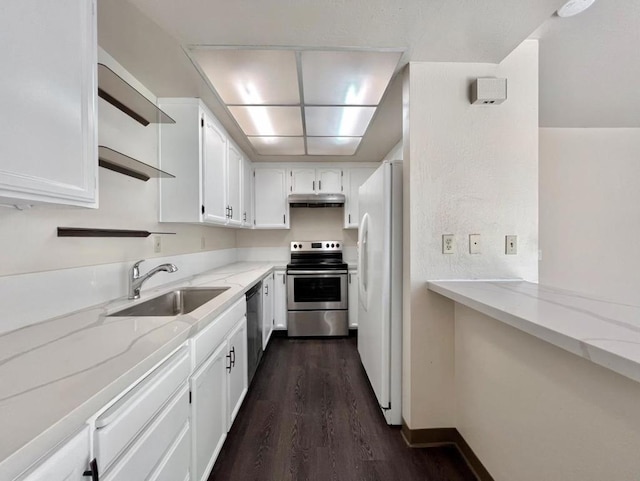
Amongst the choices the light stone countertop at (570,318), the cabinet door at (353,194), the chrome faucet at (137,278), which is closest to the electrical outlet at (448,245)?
the light stone countertop at (570,318)

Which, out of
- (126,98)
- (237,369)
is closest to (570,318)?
(237,369)

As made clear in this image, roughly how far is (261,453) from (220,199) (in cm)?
187

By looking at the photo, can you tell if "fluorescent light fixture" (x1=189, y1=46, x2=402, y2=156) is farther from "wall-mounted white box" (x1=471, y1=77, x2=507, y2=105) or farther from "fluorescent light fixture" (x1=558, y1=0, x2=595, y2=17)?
"fluorescent light fixture" (x1=558, y1=0, x2=595, y2=17)

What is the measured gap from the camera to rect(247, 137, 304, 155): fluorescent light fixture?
2.74m

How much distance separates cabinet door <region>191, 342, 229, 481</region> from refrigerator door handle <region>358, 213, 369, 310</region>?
119cm

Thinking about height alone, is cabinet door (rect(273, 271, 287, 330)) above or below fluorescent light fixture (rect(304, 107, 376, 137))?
below

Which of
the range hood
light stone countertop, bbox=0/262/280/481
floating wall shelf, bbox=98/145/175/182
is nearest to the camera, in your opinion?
light stone countertop, bbox=0/262/280/481

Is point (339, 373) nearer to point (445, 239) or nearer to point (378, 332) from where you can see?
point (378, 332)

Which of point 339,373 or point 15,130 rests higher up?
point 15,130

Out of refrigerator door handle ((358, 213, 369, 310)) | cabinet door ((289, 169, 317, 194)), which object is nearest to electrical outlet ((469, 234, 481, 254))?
refrigerator door handle ((358, 213, 369, 310))

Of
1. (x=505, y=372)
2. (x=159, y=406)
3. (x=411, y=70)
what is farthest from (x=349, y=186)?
(x=159, y=406)

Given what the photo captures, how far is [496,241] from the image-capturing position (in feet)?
5.37

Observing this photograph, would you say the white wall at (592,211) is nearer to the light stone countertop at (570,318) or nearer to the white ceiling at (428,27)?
the white ceiling at (428,27)

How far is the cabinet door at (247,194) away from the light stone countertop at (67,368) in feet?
6.67
